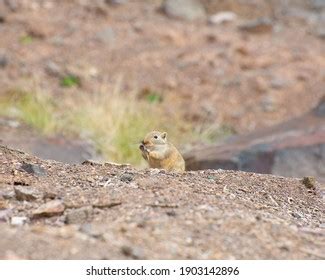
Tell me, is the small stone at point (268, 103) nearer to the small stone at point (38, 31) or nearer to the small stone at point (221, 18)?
the small stone at point (221, 18)

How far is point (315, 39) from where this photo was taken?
16.2 meters

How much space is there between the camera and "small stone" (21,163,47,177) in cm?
596

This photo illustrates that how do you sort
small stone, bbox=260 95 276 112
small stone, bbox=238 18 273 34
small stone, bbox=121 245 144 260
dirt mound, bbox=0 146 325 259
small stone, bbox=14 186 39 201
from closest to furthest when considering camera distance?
small stone, bbox=121 245 144 260, dirt mound, bbox=0 146 325 259, small stone, bbox=14 186 39 201, small stone, bbox=260 95 276 112, small stone, bbox=238 18 273 34

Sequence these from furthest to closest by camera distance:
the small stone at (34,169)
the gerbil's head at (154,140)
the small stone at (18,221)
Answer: the gerbil's head at (154,140)
the small stone at (34,169)
the small stone at (18,221)

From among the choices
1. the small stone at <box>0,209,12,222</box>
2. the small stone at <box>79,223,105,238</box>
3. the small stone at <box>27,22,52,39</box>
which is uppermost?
the small stone at <box>27,22,52,39</box>

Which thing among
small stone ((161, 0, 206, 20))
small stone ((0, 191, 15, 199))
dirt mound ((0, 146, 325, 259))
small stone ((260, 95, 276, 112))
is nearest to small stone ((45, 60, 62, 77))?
small stone ((161, 0, 206, 20))

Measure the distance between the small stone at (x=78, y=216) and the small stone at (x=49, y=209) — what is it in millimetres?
72

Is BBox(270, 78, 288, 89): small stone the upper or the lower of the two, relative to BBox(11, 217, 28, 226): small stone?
upper

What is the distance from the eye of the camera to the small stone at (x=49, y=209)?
4984mm

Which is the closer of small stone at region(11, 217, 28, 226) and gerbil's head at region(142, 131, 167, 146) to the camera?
small stone at region(11, 217, 28, 226)

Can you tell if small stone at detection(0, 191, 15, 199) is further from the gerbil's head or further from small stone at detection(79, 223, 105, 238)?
the gerbil's head

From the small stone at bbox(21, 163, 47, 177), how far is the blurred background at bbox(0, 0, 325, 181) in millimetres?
4732

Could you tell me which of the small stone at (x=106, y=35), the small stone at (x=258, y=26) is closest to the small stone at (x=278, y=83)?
the small stone at (x=258, y=26)

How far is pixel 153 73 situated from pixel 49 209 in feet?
32.9
